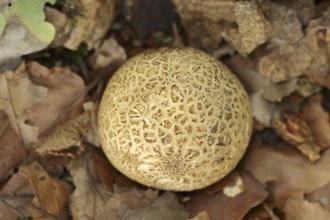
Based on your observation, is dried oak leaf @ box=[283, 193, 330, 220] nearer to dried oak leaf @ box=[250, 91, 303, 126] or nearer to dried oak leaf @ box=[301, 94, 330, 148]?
dried oak leaf @ box=[301, 94, 330, 148]

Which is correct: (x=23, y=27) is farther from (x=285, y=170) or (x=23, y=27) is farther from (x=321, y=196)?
(x=321, y=196)

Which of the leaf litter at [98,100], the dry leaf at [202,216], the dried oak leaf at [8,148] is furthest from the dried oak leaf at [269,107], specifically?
the dried oak leaf at [8,148]

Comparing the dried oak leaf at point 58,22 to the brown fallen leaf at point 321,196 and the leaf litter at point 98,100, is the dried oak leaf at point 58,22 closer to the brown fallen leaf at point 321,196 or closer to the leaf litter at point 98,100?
the leaf litter at point 98,100

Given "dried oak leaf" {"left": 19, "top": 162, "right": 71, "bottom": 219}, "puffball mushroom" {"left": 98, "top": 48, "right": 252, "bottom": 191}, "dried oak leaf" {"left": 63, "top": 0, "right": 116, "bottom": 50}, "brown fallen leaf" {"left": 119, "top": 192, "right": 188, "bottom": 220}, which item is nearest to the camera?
"puffball mushroom" {"left": 98, "top": 48, "right": 252, "bottom": 191}

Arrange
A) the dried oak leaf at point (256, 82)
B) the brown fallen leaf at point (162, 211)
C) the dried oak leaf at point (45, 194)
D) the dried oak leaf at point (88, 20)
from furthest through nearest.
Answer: the dried oak leaf at point (256, 82), the dried oak leaf at point (88, 20), the brown fallen leaf at point (162, 211), the dried oak leaf at point (45, 194)

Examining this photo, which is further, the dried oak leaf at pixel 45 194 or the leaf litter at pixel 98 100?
the leaf litter at pixel 98 100

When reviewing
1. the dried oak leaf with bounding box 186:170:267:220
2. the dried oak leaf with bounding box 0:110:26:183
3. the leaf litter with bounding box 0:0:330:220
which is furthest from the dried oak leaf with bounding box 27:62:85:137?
the dried oak leaf with bounding box 186:170:267:220

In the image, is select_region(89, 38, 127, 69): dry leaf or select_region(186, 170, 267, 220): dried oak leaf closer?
select_region(186, 170, 267, 220): dried oak leaf
